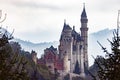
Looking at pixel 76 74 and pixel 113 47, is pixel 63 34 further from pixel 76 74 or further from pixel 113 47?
pixel 113 47

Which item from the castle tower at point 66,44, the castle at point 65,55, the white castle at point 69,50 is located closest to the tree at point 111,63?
the castle at point 65,55

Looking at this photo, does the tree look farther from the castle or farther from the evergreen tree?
the castle

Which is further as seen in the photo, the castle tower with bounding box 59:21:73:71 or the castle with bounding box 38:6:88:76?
the castle tower with bounding box 59:21:73:71

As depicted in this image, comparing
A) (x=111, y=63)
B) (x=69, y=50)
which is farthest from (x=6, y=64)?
(x=69, y=50)

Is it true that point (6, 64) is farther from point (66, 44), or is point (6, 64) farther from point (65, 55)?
point (66, 44)

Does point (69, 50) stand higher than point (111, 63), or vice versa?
point (69, 50)

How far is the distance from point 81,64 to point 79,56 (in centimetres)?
460

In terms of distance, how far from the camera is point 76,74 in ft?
623

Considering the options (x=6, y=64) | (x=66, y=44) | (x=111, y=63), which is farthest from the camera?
(x=66, y=44)

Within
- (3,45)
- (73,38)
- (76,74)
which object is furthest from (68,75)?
(3,45)

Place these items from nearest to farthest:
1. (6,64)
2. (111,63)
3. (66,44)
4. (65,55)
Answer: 1. (111,63)
2. (6,64)
3. (65,55)
4. (66,44)

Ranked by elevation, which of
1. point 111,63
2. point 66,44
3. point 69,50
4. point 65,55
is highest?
point 66,44

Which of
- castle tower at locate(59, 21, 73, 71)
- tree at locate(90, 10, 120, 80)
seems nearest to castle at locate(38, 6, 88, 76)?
castle tower at locate(59, 21, 73, 71)

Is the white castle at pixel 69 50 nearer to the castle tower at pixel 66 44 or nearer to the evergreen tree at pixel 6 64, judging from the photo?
the castle tower at pixel 66 44
